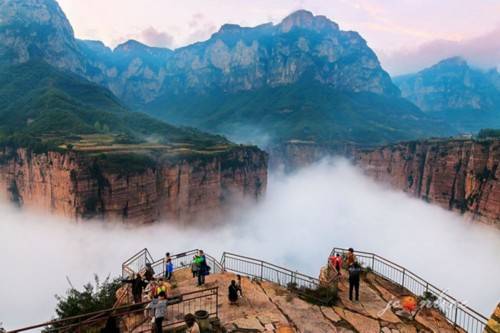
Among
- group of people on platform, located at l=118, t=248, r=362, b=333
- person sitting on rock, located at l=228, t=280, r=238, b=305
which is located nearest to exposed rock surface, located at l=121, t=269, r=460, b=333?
person sitting on rock, located at l=228, t=280, r=238, b=305

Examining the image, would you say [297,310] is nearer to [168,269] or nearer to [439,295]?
[439,295]

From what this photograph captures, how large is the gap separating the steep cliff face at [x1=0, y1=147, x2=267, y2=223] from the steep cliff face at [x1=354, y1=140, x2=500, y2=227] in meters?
37.9

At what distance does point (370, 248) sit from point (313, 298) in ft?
184

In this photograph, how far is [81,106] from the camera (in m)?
86.1

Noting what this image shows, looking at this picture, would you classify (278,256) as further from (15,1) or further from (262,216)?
(15,1)

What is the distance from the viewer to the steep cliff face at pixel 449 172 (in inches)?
2158

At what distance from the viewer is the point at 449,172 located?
2564 inches

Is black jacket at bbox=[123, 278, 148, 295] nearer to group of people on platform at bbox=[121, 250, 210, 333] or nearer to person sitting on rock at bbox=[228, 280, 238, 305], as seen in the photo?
group of people on platform at bbox=[121, 250, 210, 333]

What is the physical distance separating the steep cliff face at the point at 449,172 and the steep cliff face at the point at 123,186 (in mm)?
37854

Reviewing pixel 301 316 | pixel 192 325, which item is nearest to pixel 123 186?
pixel 301 316

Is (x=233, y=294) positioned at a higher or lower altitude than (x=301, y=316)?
higher

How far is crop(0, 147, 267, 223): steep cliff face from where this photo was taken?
1769 inches

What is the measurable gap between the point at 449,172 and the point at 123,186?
56.9 metres

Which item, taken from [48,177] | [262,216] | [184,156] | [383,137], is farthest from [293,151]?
[48,177]
